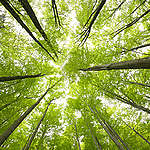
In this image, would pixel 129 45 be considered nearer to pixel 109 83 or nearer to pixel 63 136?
pixel 109 83

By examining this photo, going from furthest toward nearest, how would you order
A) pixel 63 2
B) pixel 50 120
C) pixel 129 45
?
pixel 50 120
pixel 63 2
pixel 129 45

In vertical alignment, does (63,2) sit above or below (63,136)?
above

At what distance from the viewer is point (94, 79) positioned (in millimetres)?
5496

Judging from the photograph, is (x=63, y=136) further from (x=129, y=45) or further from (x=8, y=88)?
(x=129, y=45)

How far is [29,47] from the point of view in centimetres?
460

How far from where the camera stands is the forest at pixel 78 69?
150 inches

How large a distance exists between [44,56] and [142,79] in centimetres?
640

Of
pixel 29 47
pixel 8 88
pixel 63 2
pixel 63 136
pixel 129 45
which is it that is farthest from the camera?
pixel 63 136

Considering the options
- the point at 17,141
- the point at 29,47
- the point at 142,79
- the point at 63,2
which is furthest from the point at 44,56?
the point at 142,79

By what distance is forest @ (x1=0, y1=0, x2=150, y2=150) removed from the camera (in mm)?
3812

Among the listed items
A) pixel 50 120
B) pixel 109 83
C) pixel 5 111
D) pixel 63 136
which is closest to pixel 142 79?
pixel 109 83

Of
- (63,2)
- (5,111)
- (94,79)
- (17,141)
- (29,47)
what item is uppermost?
(63,2)

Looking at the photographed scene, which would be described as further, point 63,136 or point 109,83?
point 63,136

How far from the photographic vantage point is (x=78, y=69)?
17.0 feet
